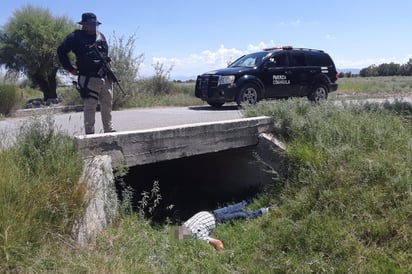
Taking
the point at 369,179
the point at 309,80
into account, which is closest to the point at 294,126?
the point at 369,179

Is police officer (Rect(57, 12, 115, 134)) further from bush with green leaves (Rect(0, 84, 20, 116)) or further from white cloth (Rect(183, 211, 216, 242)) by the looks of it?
bush with green leaves (Rect(0, 84, 20, 116))

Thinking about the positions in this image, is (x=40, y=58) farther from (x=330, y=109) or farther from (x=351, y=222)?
(x=351, y=222)

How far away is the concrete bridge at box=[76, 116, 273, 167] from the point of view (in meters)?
5.87

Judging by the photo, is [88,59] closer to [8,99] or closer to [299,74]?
[8,99]

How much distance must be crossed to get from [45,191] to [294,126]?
4171 millimetres

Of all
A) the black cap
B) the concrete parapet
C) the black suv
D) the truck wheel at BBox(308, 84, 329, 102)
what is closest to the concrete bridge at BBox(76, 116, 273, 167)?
the concrete parapet

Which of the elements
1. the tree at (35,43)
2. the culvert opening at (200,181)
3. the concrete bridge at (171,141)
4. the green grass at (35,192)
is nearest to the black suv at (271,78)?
the culvert opening at (200,181)

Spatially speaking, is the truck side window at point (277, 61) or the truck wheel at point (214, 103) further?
the truck wheel at point (214, 103)

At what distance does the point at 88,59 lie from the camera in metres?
6.37

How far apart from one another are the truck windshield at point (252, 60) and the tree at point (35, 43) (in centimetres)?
1013

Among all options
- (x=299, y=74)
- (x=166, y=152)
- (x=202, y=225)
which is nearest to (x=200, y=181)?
(x=166, y=152)

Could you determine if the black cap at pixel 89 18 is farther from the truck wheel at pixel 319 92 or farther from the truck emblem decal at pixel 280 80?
the truck wheel at pixel 319 92

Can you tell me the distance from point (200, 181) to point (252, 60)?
5348mm

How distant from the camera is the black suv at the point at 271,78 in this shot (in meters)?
12.7
